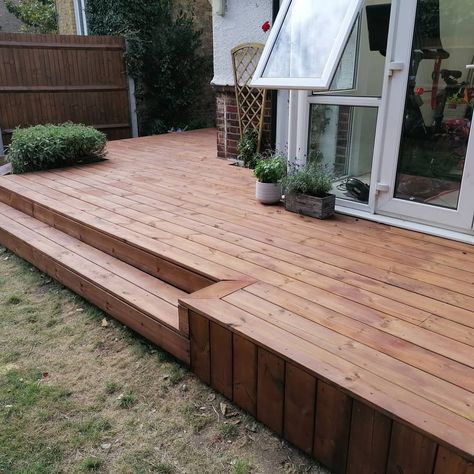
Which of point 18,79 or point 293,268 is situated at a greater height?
point 18,79

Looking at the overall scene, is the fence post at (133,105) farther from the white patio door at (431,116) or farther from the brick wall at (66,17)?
the white patio door at (431,116)

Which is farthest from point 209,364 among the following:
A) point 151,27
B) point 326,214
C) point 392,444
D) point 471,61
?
point 151,27

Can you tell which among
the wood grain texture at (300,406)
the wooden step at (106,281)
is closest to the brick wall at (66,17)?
the wooden step at (106,281)

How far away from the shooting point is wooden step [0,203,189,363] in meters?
2.29

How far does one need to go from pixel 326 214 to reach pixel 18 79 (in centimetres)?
589

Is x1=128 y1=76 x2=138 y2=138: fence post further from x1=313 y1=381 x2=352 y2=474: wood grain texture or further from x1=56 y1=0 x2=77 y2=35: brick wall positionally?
x1=313 y1=381 x2=352 y2=474: wood grain texture

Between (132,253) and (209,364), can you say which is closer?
(209,364)

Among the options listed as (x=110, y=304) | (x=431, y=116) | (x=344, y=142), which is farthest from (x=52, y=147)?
(x=431, y=116)

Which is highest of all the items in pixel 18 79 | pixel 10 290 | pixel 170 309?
pixel 18 79

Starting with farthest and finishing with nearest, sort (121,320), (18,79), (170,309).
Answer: (18,79) < (121,320) < (170,309)

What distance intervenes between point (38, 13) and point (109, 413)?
13.6 meters

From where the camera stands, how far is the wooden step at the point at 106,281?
90.0 inches

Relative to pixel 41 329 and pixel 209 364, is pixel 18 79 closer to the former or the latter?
pixel 41 329

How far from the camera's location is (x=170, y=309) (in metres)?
2.34
